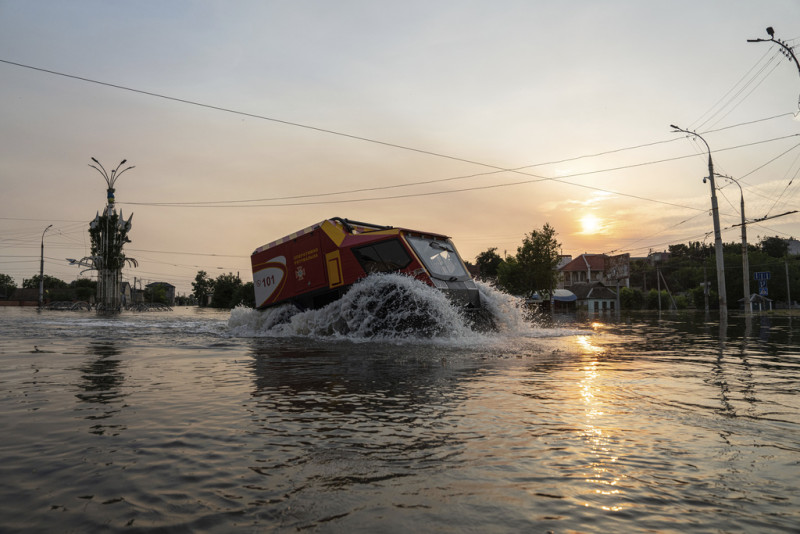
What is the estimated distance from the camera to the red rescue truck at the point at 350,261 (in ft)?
40.5

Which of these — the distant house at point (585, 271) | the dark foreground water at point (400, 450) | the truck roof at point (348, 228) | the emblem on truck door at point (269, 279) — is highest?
the distant house at point (585, 271)

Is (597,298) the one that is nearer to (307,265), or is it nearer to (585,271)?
(585,271)

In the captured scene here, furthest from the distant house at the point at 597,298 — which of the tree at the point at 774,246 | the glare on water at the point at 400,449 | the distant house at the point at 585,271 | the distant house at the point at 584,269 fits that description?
the glare on water at the point at 400,449

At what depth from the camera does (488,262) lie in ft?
308

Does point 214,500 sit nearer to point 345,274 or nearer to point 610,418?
point 610,418

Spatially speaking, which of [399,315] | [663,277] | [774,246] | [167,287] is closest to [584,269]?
[663,277]

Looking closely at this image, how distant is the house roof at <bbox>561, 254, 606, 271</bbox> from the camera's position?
92.4m

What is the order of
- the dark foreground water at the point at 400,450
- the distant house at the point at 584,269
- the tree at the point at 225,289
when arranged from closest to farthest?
1. the dark foreground water at the point at 400,450
2. the distant house at the point at 584,269
3. the tree at the point at 225,289

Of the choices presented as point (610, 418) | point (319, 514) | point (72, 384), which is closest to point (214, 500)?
point (319, 514)

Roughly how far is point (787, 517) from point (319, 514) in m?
1.91

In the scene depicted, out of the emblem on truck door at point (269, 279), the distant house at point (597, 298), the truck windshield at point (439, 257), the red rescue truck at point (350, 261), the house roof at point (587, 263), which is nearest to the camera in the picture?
the red rescue truck at point (350, 261)

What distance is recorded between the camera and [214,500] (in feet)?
7.66

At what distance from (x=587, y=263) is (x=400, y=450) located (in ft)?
315

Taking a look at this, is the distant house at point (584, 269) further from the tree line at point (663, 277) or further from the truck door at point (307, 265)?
the truck door at point (307, 265)
